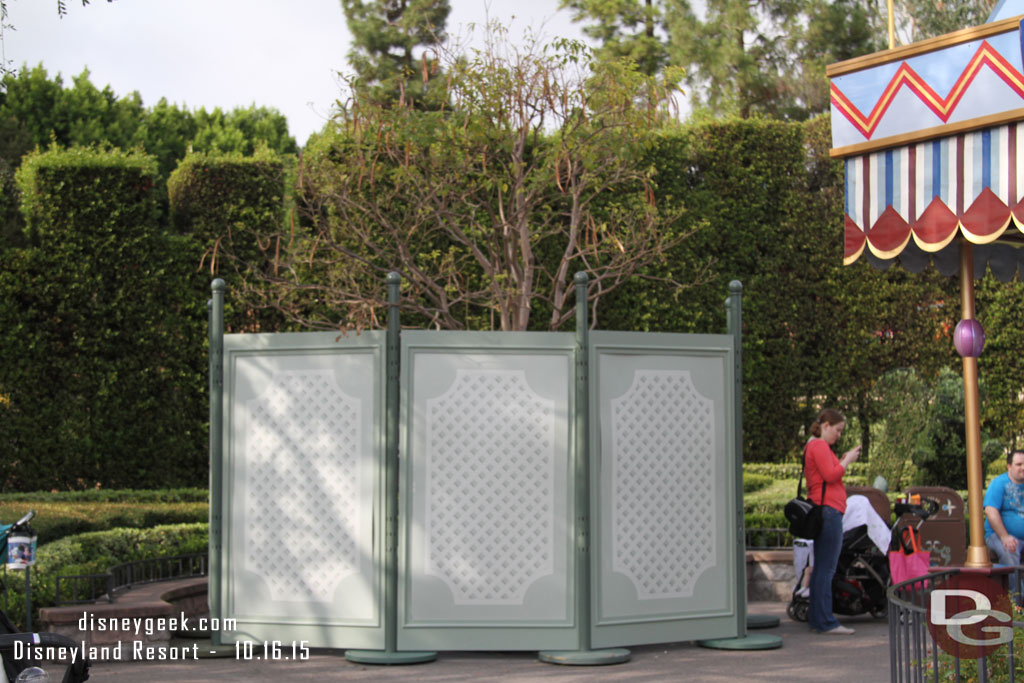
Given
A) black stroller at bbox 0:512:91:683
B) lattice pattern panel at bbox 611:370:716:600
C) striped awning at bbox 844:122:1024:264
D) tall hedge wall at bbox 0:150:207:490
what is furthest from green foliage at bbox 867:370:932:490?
black stroller at bbox 0:512:91:683

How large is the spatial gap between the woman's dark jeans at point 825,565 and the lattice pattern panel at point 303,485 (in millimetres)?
3393

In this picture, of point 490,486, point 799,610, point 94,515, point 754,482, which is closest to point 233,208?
point 94,515

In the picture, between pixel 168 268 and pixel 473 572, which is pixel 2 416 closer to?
pixel 168 268

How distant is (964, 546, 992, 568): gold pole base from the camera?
19.9 feet

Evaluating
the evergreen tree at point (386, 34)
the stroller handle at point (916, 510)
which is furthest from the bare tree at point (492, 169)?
the evergreen tree at point (386, 34)

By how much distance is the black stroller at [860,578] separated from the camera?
28.3ft

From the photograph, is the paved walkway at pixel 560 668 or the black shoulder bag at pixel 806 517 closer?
the paved walkway at pixel 560 668

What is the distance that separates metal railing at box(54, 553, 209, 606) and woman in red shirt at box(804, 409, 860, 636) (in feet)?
16.4

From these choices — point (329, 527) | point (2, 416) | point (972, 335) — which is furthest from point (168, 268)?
point (972, 335)

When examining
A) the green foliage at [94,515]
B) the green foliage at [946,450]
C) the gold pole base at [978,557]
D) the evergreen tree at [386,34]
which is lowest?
the green foliage at [94,515]

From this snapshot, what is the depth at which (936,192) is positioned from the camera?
607cm

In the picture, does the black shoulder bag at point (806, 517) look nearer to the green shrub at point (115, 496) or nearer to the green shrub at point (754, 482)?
the green shrub at point (754, 482)

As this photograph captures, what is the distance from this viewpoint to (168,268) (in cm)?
1455

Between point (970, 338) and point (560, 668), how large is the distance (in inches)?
121
